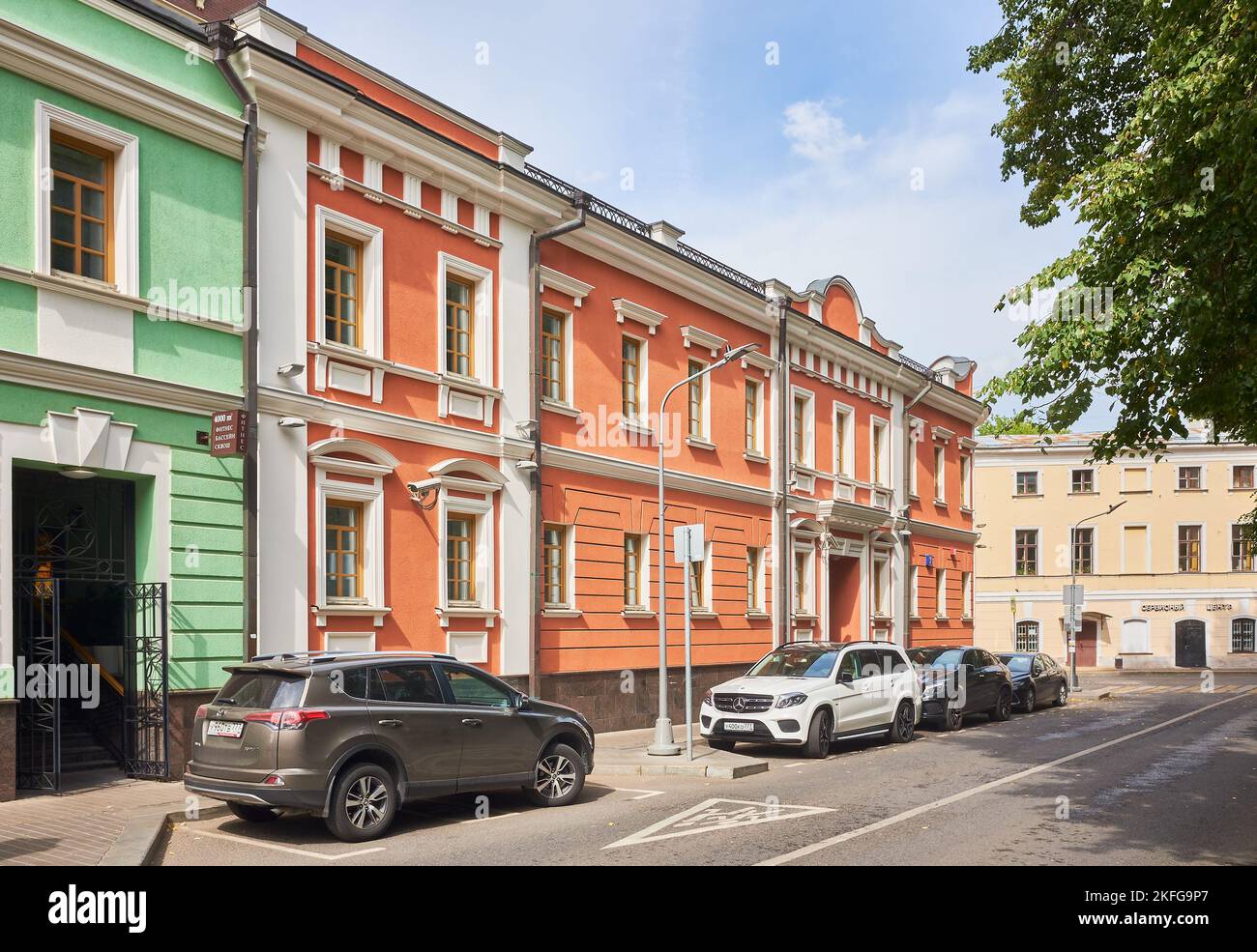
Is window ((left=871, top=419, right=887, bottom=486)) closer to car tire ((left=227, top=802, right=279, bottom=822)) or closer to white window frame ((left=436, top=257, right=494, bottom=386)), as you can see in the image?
white window frame ((left=436, top=257, right=494, bottom=386))

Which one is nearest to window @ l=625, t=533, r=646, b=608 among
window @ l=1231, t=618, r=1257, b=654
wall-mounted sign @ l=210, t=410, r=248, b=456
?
wall-mounted sign @ l=210, t=410, r=248, b=456

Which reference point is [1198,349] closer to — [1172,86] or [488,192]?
[1172,86]

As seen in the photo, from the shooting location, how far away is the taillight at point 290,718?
31.6 ft

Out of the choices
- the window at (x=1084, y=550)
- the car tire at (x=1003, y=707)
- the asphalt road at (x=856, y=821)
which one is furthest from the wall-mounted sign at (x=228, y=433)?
the window at (x=1084, y=550)

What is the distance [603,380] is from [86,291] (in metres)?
10.2

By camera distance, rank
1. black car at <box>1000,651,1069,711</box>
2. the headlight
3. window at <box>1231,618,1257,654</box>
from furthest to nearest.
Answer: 1. window at <box>1231,618,1257,654</box>
2. black car at <box>1000,651,1069,711</box>
3. the headlight

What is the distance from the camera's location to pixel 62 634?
13.7 m

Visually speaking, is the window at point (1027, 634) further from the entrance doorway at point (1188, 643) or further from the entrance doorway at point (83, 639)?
the entrance doorway at point (83, 639)

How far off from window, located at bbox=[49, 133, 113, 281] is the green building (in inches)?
0.9

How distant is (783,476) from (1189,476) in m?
38.9

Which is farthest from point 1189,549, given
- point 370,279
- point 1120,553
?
point 370,279

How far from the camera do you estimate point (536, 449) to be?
18.8m

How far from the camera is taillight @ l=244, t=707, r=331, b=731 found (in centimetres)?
963
